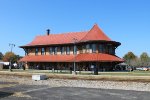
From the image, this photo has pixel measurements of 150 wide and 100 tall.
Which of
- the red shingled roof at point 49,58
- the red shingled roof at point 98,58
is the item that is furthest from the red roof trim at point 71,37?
the red shingled roof at point 98,58

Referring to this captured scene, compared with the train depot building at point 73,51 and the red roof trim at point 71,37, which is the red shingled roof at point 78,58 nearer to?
the train depot building at point 73,51

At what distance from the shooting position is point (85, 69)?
57000 mm

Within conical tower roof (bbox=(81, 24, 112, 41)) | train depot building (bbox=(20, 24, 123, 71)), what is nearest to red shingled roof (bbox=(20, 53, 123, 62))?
train depot building (bbox=(20, 24, 123, 71))

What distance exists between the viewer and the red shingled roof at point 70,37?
58.5 metres

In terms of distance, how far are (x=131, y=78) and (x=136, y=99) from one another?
12871mm

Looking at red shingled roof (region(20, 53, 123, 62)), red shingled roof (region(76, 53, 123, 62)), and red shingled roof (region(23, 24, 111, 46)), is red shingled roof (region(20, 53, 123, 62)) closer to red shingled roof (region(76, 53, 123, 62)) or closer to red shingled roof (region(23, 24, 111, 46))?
red shingled roof (region(76, 53, 123, 62))

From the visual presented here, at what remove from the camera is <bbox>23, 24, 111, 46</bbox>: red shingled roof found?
192 ft

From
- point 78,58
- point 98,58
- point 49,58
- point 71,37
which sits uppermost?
point 71,37

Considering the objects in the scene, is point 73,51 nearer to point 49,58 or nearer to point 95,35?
point 95,35

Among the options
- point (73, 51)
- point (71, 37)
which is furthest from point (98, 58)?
point (71, 37)

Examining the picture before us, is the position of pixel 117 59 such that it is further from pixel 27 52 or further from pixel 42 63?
pixel 27 52

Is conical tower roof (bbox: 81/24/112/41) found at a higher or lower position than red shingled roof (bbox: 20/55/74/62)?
higher

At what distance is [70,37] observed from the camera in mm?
64812

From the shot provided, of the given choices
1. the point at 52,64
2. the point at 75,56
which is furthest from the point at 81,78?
the point at 52,64
